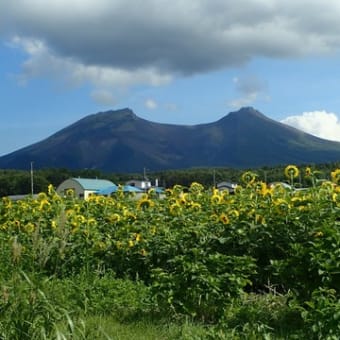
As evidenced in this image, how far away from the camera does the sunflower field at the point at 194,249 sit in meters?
4.21

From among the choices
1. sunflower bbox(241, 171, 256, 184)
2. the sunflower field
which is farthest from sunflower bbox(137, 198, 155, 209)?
sunflower bbox(241, 171, 256, 184)

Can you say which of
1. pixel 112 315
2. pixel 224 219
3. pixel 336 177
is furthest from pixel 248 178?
pixel 112 315

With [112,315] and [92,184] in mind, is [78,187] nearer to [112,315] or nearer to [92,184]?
[92,184]

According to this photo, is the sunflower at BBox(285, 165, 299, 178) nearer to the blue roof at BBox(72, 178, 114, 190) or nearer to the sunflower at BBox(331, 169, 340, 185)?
the sunflower at BBox(331, 169, 340, 185)

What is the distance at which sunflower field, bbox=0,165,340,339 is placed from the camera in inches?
166

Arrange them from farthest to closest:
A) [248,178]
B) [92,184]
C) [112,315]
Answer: [92,184] < [248,178] < [112,315]

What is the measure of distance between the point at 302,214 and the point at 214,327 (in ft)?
6.23

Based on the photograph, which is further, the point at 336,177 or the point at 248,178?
the point at 248,178

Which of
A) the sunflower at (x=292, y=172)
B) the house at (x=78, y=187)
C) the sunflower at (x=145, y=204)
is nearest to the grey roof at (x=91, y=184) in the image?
the house at (x=78, y=187)


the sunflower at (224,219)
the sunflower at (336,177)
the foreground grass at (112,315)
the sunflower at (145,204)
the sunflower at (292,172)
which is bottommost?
the foreground grass at (112,315)

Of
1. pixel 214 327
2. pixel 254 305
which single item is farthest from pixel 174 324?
pixel 254 305

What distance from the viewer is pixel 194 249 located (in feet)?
17.6

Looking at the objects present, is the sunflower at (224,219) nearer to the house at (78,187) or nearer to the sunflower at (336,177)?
the sunflower at (336,177)

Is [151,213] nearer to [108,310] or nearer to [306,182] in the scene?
[306,182]
